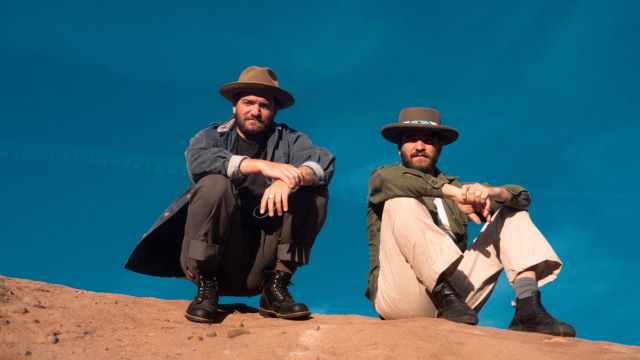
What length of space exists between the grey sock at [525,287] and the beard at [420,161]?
4.31 ft

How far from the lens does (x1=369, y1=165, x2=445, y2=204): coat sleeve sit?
5.07m

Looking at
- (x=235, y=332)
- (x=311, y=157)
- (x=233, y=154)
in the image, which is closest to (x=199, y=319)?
(x=235, y=332)

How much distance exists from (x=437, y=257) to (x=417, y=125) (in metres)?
1.48

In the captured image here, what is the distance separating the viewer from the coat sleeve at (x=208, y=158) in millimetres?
5129

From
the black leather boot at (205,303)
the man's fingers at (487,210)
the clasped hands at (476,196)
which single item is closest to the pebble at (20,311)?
the black leather boot at (205,303)

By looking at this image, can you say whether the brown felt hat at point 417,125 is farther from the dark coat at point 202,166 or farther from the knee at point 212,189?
the knee at point 212,189

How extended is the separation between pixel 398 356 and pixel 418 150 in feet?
7.87

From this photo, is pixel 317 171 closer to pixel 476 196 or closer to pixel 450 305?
pixel 476 196

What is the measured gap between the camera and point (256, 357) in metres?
4.08

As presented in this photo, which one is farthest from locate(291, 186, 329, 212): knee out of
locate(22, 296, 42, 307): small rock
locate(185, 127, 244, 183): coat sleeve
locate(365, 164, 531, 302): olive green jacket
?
locate(22, 296, 42, 307): small rock

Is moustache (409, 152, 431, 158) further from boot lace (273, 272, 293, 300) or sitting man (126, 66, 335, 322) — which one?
boot lace (273, 272, 293, 300)

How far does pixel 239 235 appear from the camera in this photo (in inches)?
218

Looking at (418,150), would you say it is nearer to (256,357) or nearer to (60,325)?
(256,357)

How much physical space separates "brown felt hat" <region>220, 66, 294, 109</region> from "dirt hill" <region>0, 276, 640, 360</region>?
2.12m
